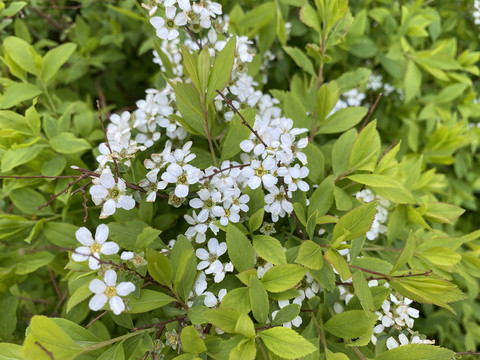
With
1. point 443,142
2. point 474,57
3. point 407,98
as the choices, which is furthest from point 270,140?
point 474,57

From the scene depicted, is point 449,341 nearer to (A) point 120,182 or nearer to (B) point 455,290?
(B) point 455,290

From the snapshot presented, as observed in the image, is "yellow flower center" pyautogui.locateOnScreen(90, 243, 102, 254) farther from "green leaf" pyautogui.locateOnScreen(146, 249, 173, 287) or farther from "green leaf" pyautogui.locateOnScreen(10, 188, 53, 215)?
"green leaf" pyautogui.locateOnScreen(10, 188, 53, 215)

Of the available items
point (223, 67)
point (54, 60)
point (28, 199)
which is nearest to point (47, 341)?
point (28, 199)

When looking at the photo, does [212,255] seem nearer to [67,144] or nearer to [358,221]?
[358,221]

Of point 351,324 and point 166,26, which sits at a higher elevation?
point 166,26

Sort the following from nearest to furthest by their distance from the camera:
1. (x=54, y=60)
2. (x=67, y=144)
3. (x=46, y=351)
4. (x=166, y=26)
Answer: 1. (x=46, y=351)
2. (x=166, y=26)
3. (x=67, y=144)
4. (x=54, y=60)

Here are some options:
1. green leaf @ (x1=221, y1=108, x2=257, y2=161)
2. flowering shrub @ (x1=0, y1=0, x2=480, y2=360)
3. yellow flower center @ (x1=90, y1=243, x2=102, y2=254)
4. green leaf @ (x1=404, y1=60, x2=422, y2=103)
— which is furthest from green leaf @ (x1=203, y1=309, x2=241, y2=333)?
green leaf @ (x1=404, y1=60, x2=422, y2=103)

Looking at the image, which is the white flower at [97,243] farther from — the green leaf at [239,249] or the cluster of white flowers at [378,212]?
the cluster of white flowers at [378,212]
